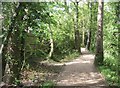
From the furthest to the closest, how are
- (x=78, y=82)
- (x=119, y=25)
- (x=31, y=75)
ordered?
(x=119, y=25)
(x=31, y=75)
(x=78, y=82)

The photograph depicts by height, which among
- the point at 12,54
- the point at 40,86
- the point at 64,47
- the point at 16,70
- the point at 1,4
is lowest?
the point at 64,47

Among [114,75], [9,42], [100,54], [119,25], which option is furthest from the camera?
[100,54]

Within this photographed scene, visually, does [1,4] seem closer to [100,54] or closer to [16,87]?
[16,87]

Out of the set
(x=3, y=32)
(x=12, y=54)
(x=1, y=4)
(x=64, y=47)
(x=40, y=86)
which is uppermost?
(x=1, y=4)

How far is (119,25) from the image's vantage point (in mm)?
13742

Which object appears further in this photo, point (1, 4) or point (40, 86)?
point (40, 86)

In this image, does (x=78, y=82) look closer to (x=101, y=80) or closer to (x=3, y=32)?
(x=101, y=80)

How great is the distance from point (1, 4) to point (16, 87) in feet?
9.39

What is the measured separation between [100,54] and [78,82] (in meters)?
5.37

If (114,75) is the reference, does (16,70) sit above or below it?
above

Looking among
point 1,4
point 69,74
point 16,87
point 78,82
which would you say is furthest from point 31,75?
point 1,4

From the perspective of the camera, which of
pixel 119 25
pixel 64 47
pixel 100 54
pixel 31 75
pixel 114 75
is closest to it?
pixel 114 75

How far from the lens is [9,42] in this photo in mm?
8352

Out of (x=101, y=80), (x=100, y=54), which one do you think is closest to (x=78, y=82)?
(x=101, y=80)
